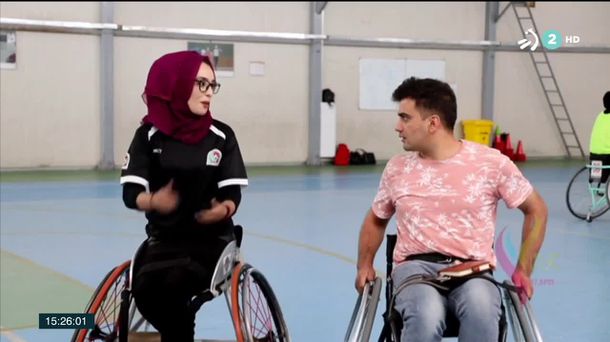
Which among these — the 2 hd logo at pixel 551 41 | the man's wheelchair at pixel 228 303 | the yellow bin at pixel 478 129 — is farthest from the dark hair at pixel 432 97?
the yellow bin at pixel 478 129

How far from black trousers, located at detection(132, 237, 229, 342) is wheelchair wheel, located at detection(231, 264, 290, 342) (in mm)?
113

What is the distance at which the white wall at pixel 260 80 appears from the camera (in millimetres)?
11094

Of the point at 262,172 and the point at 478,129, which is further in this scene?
the point at 478,129

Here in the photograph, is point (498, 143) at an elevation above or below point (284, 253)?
above

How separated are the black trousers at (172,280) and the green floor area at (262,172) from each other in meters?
7.63

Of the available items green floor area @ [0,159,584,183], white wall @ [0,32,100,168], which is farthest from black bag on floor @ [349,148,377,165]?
white wall @ [0,32,100,168]

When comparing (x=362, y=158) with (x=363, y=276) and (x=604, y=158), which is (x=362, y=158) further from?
(x=363, y=276)

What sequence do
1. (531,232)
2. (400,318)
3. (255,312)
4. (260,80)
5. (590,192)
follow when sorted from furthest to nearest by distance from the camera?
(260,80) < (590,192) < (255,312) < (531,232) < (400,318)

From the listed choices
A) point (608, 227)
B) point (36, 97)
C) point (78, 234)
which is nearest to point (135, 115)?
point (36, 97)

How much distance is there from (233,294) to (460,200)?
0.79 metres

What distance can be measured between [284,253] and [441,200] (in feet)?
9.47

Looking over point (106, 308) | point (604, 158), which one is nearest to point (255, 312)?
point (106, 308)

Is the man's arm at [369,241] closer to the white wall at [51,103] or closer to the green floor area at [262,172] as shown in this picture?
the green floor area at [262,172]

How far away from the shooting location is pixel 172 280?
8.27 feet
